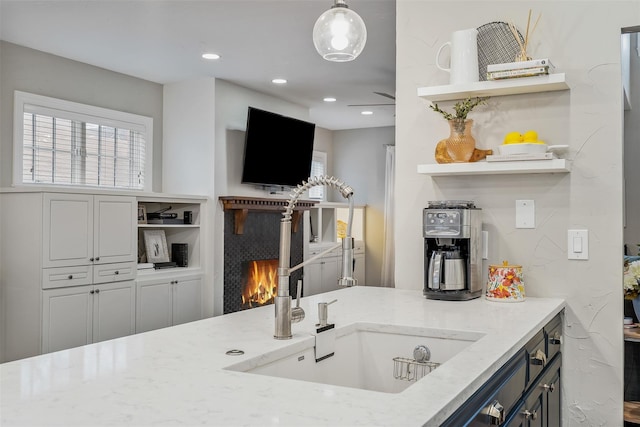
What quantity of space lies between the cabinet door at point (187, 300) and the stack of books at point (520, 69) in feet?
12.2

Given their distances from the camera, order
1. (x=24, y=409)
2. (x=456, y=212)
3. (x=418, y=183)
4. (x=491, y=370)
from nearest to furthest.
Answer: (x=24, y=409)
(x=491, y=370)
(x=456, y=212)
(x=418, y=183)

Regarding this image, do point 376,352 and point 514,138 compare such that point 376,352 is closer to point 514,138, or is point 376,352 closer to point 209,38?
point 514,138

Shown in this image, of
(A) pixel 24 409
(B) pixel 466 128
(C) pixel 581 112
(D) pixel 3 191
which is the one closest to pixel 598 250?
(C) pixel 581 112

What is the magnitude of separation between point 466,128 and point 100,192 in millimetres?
3151

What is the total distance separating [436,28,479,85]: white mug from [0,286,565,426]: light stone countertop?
1117mm

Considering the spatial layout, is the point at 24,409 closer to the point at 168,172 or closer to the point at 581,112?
the point at 581,112

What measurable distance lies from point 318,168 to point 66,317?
190 inches

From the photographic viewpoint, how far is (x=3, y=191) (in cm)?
423

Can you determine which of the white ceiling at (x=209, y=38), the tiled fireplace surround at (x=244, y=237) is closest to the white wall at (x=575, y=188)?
the white ceiling at (x=209, y=38)

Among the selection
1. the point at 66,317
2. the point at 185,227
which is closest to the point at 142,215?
the point at 185,227

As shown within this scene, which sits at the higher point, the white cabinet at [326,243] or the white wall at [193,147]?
the white wall at [193,147]

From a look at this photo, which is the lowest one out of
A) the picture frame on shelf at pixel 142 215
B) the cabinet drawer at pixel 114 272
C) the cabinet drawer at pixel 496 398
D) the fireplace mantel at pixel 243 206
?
the cabinet drawer at pixel 114 272

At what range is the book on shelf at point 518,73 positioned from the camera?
7.25 feet

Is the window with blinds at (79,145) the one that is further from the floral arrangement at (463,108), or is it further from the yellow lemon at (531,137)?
the yellow lemon at (531,137)
